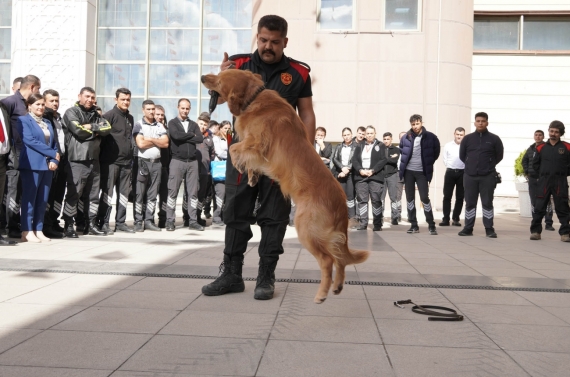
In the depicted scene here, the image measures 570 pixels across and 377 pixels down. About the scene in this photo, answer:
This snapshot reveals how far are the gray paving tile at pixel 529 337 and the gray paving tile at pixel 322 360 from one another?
2.53ft

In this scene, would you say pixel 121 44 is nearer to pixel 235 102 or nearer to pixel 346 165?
pixel 346 165

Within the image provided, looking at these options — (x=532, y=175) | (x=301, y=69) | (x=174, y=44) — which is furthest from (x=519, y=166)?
(x=301, y=69)

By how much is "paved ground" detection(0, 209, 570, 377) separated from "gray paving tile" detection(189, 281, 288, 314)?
1 centimetres

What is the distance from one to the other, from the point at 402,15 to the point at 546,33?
201 inches

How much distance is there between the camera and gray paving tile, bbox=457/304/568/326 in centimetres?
370

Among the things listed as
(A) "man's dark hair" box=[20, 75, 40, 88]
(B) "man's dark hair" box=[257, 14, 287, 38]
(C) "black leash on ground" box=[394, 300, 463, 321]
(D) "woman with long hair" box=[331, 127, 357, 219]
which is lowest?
(C) "black leash on ground" box=[394, 300, 463, 321]

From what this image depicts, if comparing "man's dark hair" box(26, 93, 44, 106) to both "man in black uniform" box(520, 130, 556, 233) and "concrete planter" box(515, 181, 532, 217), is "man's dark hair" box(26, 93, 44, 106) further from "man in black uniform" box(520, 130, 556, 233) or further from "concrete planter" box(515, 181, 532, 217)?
"concrete planter" box(515, 181, 532, 217)

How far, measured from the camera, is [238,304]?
13.2 ft

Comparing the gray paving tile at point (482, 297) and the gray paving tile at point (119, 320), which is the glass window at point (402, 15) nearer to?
the gray paving tile at point (482, 297)

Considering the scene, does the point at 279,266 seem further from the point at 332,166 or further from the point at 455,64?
the point at 455,64

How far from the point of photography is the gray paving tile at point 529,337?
3131 mm

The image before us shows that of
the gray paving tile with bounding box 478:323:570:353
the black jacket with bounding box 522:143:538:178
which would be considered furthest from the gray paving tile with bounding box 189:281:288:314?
the black jacket with bounding box 522:143:538:178

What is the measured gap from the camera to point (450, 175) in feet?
39.1

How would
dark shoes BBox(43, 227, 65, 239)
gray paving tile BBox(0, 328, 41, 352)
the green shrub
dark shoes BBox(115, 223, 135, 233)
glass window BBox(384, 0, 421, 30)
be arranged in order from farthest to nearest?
glass window BBox(384, 0, 421, 30) → the green shrub → dark shoes BBox(115, 223, 135, 233) → dark shoes BBox(43, 227, 65, 239) → gray paving tile BBox(0, 328, 41, 352)
